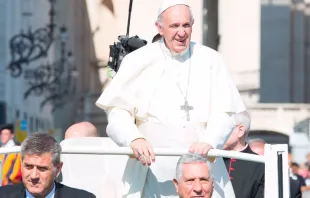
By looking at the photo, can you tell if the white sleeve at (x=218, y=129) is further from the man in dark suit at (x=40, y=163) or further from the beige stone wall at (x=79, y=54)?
the beige stone wall at (x=79, y=54)

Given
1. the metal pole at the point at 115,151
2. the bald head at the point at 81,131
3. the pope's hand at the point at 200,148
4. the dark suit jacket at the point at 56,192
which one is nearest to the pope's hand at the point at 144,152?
the metal pole at the point at 115,151

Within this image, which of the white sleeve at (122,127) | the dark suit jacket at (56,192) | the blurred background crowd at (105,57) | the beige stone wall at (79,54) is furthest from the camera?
the beige stone wall at (79,54)

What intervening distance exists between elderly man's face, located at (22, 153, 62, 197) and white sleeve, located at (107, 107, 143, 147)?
2.16 feet

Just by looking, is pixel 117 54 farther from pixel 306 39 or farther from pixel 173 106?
pixel 306 39

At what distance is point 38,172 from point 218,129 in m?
1.23

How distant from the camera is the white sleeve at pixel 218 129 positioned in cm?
762

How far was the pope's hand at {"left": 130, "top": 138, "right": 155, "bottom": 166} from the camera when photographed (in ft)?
23.9

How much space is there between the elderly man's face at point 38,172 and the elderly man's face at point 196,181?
0.66 m

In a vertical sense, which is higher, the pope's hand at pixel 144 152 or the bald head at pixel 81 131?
the bald head at pixel 81 131

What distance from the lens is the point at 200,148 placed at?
7.30m

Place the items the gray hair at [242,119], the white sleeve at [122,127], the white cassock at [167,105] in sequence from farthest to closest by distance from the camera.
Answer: the gray hair at [242,119], the white cassock at [167,105], the white sleeve at [122,127]

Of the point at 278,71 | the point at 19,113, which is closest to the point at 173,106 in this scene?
the point at 19,113

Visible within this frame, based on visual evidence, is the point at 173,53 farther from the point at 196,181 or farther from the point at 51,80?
the point at 51,80

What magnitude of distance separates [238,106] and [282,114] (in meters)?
54.8
